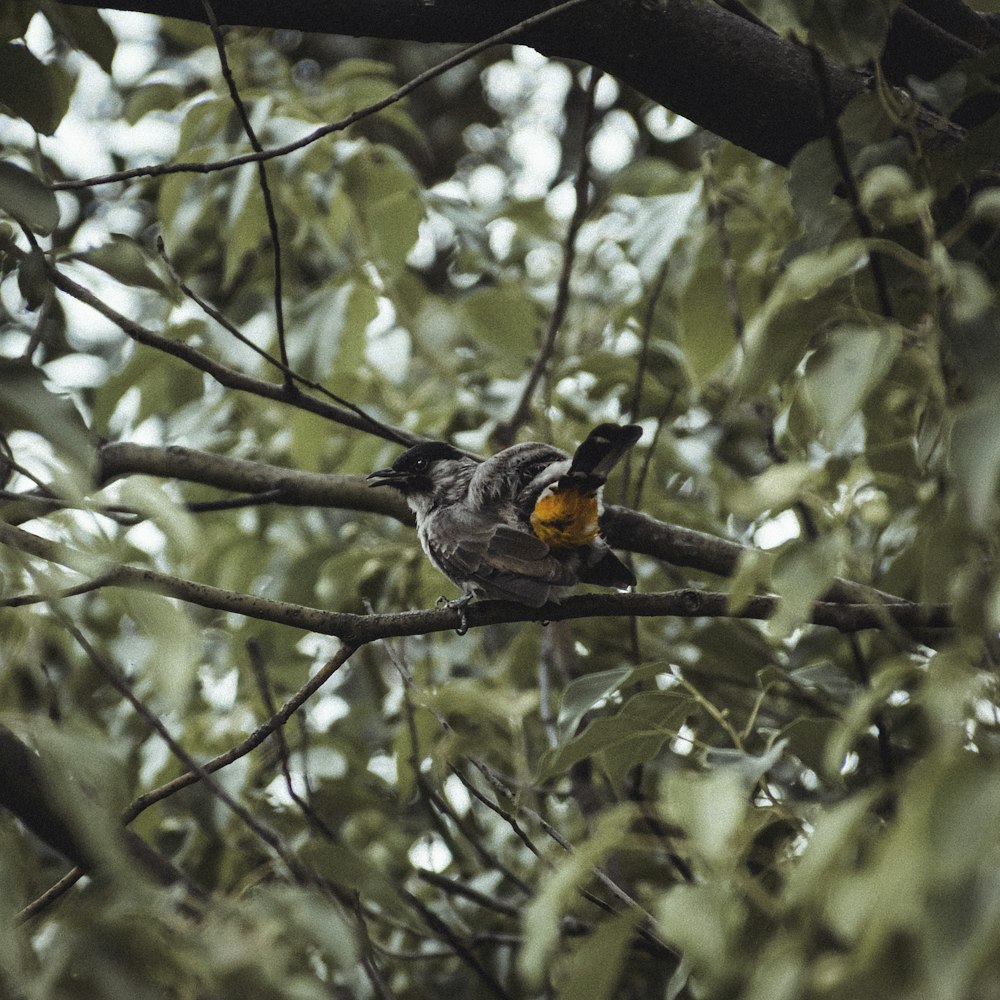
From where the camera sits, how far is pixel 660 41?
2492 mm

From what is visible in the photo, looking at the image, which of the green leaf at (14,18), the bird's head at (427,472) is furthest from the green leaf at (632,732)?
the green leaf at (14,18)

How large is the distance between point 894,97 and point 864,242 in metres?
0.66

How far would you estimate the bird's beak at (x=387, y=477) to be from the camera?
373cm

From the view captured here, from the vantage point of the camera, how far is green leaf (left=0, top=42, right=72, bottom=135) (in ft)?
7.38

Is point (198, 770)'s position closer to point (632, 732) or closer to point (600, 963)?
point (600, 963)

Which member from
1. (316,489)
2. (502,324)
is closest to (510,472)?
(502,324)

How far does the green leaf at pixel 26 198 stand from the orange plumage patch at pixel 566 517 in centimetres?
183

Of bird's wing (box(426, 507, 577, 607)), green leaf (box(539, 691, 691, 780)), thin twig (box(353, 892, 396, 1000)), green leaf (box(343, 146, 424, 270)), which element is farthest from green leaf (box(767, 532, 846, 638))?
green leaf (box(343, 146, 424, 270))

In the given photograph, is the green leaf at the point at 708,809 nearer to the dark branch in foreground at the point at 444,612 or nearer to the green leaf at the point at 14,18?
the dark branch in foreground at the point at 444,612

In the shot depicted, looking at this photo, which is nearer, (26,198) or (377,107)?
(26,198)

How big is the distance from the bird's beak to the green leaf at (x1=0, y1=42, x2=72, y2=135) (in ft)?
Answer: 5.29

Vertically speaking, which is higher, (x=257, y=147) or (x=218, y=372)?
(x=257, y=147)

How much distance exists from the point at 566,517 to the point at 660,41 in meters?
1.43

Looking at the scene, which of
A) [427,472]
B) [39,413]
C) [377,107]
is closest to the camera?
[39,413]
